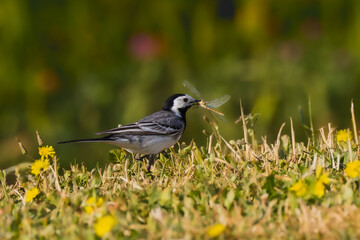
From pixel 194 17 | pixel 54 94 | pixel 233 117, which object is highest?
pixel 194 17

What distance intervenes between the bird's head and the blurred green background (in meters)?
1.33

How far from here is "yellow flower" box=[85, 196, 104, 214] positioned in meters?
3.63

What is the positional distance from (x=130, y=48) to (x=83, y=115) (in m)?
0.86

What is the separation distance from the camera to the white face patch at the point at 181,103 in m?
5.79

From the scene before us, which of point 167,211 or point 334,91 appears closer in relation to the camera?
point 167,211

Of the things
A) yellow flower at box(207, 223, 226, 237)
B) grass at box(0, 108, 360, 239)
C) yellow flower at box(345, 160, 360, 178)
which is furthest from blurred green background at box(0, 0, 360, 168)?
yellow flower at box(207, 223, 226, 237)

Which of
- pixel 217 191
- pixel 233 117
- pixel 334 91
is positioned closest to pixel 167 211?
pixel 217 191

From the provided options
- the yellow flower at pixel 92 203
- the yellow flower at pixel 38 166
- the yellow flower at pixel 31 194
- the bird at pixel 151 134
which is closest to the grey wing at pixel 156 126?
the bird at pixel 151 134

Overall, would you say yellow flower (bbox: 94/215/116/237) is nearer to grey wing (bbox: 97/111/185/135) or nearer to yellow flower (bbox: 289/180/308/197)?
yellow flower (bbox: 289/180/308/197)

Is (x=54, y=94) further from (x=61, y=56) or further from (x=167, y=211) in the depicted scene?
(x=167, y=211)

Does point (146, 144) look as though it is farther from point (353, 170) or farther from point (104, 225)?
point (104, 225)

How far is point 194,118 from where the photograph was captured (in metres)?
7.62

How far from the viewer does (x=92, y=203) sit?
3.72 m

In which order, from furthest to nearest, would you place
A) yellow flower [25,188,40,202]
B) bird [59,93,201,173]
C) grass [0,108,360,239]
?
bird [59,93,201,173]
yellow flower [25,188,40,202]
grass [0,108,360,239]
